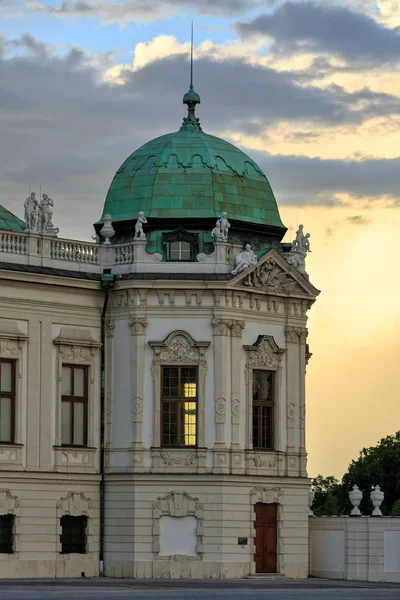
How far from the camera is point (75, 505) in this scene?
6116cm

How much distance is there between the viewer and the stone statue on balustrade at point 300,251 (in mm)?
65125

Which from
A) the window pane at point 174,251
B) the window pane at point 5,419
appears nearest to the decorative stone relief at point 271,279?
the window pane at point 174,251

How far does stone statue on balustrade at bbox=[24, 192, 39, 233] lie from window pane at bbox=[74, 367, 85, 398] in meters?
4.59

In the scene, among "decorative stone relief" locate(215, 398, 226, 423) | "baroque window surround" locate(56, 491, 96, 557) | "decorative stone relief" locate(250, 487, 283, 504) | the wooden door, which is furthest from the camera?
the wooden door

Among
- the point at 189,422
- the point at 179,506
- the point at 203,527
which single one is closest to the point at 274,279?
the point at 189,422

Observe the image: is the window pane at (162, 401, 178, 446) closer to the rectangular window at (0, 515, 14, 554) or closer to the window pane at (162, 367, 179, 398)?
the window pane at (162, 367, 179, 398)

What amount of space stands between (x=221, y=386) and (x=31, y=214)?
793 centimetres

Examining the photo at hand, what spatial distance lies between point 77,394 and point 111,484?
2.99 m

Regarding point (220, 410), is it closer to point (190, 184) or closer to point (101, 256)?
point (101, 256)

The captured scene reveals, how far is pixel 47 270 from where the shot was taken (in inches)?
2394

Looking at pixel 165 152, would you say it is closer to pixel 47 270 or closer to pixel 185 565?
pixel 47 270

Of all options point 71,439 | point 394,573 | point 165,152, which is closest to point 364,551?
point 394,573

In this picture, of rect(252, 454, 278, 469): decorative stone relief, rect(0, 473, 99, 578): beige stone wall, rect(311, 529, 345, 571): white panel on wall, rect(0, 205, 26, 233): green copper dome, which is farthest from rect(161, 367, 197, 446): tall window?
rect(0, 205, 26, 233): green copper dome

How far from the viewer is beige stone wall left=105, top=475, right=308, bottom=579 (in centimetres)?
6084
